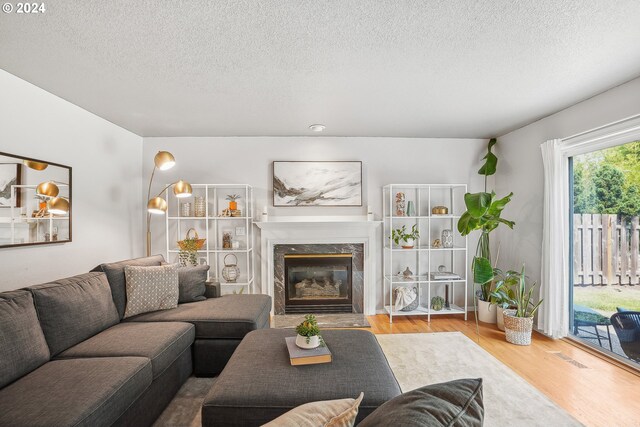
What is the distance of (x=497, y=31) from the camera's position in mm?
1927

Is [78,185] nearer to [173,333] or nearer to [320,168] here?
[173,333]

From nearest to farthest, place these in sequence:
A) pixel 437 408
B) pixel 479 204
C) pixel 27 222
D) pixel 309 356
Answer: pixel 437 408 < pixel 309 356 < pixel 27 222 < pixel 479 204

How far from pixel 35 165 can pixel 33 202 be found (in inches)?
12.1

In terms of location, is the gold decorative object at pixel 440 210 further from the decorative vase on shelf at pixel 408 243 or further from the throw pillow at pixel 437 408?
the throw pillow at pixel 437 408

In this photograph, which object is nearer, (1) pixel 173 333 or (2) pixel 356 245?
(1) pixel 173 333

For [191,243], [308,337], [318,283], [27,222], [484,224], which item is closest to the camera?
[308,337]

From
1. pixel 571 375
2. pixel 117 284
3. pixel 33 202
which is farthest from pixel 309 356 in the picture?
pixel 33 202

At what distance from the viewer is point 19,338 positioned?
178cm

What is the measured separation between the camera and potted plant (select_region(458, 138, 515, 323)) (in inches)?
145

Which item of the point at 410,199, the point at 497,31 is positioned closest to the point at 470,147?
the point at 410,199

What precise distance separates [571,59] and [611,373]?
2.65 m

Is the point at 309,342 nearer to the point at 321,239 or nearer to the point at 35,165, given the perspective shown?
the point at 321,239

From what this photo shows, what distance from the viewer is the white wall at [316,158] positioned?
14.5ft

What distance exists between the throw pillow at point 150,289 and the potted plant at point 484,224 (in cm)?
327
